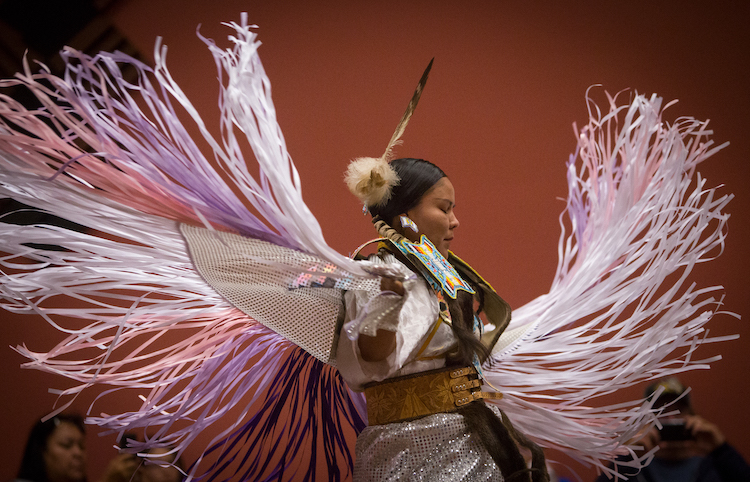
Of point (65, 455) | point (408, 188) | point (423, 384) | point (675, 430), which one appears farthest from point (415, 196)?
point (65, 455)

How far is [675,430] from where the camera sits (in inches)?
53.3

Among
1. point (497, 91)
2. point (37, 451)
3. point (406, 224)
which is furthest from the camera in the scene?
point (497, 91)

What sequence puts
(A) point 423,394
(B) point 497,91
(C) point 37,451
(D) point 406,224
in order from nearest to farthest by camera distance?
(A) point 423,394 → (D) point 406,224 → (C) point 37,451 → (B) point 497,91

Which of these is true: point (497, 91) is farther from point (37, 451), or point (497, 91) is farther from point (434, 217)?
point (37, 451)

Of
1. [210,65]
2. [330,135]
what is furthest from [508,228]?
[210,65]

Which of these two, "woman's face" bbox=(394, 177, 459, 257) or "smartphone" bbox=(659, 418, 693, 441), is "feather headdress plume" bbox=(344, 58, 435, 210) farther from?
"smartphone" bbox=(659, 418, 693, 441)

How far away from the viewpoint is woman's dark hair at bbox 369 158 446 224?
109 cm

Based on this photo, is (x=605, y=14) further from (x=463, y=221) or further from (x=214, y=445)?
(x=214, y=445)

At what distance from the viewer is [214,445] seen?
110cm

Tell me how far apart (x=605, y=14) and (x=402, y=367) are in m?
1.54

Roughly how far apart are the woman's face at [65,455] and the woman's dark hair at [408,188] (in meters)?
0.90

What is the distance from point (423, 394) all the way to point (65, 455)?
91cm

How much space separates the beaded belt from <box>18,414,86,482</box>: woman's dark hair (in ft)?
2.73

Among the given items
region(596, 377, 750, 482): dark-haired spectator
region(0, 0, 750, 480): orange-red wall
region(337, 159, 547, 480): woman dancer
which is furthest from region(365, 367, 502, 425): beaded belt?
region(0, 0, 750, 480): orange-red wall
